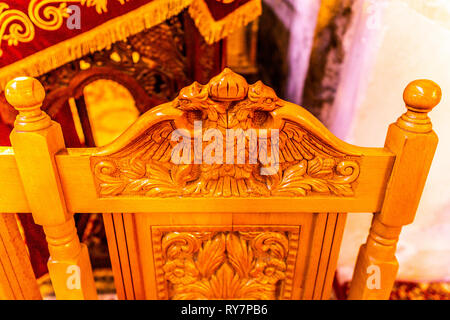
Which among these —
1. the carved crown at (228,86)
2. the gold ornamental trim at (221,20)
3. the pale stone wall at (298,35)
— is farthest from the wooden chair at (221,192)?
the pale stone wall at (298,35)

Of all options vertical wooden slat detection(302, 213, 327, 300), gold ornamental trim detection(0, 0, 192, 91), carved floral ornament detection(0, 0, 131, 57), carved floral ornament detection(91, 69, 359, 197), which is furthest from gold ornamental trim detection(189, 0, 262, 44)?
vertical wooden slat detection(302, 213, 327, 300)

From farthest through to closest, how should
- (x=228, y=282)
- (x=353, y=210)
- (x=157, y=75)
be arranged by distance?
(x=157, y=75)
(x=228, y=282)
(x=353, y=210)

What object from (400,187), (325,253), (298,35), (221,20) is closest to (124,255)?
(325,253)

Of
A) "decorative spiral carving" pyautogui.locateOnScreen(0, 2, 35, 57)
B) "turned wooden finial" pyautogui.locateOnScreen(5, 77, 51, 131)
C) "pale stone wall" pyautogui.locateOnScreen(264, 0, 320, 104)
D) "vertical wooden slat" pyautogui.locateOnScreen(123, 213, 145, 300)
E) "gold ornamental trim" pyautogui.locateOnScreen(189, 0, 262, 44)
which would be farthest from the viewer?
"pale stone wall" pyautogui.locateOnScreen(264, 0, 320, 104)

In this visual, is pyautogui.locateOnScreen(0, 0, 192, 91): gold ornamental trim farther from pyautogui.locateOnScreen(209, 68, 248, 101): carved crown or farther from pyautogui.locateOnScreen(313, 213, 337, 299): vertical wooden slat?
pyautogui.locateOnScreen(313, 213, 337, 299): vertical wooden slat

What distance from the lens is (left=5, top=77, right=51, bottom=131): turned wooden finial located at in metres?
0.59

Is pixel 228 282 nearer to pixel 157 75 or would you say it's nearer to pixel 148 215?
pixel 148 215

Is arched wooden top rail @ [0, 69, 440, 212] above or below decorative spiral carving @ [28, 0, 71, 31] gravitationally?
below

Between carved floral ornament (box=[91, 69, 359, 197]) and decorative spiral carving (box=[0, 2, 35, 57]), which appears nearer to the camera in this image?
carved floral ornament (box=[91, 69, 359, 197])

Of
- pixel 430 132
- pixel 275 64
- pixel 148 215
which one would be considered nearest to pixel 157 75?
pixel 148 215

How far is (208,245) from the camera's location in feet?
2.69

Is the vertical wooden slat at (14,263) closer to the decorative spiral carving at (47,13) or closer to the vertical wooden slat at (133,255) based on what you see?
the vertical wooden slat at (133,255)
